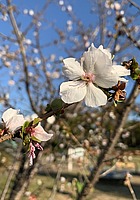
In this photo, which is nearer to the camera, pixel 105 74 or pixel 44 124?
pixel 105 74

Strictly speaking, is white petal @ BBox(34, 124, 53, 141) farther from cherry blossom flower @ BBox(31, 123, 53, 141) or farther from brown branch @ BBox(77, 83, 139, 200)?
brown branch @ BBox(77, 83, 139, 200)

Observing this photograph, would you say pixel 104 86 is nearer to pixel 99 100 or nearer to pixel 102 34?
pixel 99 100

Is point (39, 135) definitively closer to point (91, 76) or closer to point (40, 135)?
point (40, 135)

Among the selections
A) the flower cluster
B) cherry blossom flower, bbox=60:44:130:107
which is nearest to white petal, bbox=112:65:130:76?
cherry blossom flower, bbox=60:44:130:107

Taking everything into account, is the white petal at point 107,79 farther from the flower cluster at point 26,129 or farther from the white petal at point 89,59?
the flower cluster at point 26,129

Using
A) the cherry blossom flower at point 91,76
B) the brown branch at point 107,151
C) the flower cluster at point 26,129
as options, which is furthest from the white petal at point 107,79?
the brown branch at point 107,151

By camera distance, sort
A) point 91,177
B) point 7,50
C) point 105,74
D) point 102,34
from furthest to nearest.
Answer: point 7,50
point 102,34
point 91,177
point 105,74

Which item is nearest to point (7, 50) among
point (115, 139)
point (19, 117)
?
point (115, 139)
